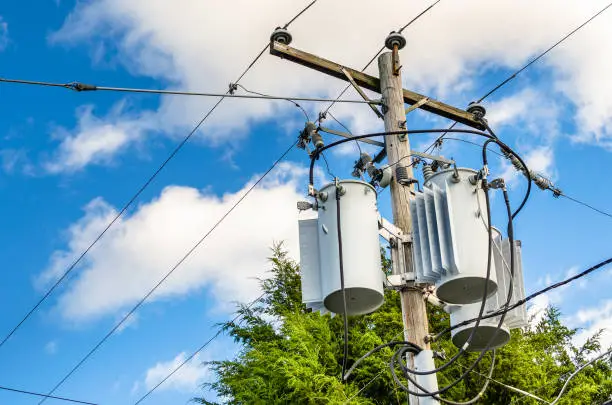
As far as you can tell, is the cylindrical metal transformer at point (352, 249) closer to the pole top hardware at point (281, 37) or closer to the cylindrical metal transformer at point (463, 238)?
the cylindrical metal transformer at point (463, 238)

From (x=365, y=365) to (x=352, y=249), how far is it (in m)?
7.30

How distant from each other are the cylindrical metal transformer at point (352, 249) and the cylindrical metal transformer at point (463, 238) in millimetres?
515

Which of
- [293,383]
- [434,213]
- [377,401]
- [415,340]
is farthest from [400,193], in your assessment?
[377,401]

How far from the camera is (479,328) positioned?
589 cm

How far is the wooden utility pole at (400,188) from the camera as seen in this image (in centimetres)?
572

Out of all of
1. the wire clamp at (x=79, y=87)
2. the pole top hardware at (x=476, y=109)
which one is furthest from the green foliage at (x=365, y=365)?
the wire clamp at (x=79, y=87)

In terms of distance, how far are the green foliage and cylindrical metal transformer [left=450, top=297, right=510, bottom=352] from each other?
488cm

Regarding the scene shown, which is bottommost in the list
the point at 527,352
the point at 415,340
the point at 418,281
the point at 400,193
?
the point at 415,340

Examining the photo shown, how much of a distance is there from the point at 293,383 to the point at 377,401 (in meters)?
1.65

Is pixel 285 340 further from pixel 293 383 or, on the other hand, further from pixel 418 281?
pixel 418 281

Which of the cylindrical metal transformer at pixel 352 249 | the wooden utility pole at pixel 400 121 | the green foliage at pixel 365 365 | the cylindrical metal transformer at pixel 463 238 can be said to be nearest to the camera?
the cylindrical metal transformer at pixel 463 238

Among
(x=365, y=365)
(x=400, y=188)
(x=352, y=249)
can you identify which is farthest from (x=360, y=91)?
(x=365, y=365)

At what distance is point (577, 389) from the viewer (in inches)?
455

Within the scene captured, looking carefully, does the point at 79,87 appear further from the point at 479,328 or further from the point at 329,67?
the point at 479,328
